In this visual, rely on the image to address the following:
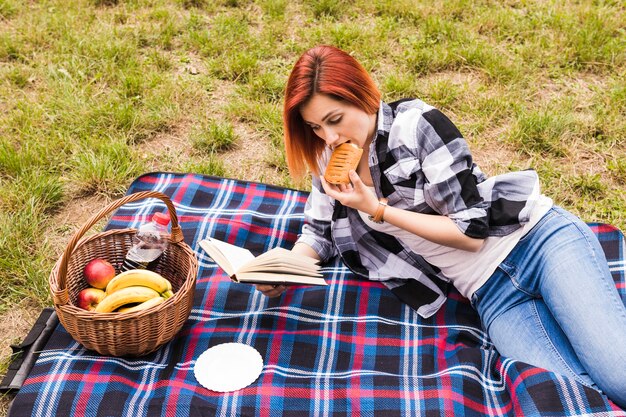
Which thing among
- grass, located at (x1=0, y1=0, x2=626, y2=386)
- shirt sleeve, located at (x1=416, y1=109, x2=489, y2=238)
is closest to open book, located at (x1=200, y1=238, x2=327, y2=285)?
shirt sleeve, located at (x1=416, y1=109, x2=489, y2=238)

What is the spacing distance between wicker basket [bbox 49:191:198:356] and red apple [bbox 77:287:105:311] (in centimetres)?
6

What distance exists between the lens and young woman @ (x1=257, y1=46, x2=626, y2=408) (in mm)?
2766

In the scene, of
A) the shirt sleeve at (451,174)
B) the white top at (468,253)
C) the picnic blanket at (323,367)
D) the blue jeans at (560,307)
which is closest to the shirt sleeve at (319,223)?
the picnic blanket at (323,367)

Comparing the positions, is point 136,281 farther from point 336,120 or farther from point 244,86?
point 244,86

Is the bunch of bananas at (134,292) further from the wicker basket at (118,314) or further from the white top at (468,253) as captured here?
the white top at (468,253)

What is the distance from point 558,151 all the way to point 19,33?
15.3 feet

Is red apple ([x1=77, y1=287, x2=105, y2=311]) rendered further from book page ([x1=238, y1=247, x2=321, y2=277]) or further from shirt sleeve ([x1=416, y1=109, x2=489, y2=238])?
shirt sleeve ([x1=416, y1=109, x2=489, y2=238])

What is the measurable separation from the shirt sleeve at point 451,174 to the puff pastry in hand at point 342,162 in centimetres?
29

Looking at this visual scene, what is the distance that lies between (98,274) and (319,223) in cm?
113

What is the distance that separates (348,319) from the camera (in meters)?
3.28

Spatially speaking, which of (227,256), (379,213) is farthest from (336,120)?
(227,256)

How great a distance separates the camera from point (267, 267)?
2863 millimetres

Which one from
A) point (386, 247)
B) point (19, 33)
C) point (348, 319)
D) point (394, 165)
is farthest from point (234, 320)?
point (19, 33)

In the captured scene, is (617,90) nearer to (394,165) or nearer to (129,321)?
(394,165)
